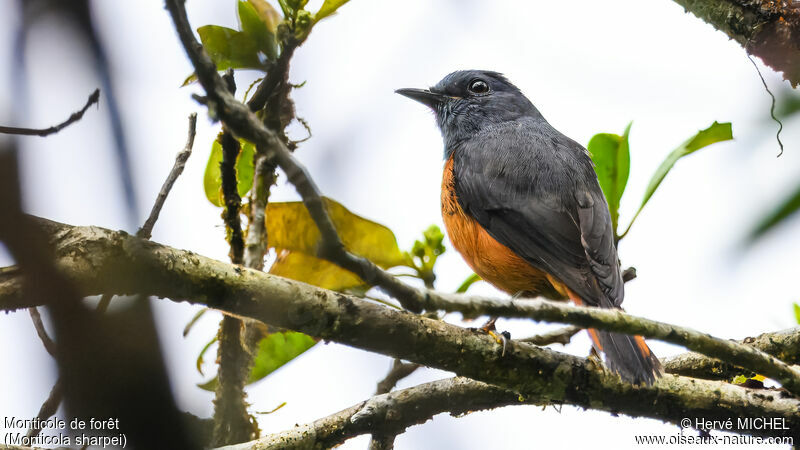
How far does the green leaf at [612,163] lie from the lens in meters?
4.41

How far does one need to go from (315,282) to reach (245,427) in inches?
33.1

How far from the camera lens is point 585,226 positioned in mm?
4285

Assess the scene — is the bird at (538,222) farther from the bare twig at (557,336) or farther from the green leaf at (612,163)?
the bare twig at (557,336)

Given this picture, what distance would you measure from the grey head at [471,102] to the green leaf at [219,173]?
7.49 ft

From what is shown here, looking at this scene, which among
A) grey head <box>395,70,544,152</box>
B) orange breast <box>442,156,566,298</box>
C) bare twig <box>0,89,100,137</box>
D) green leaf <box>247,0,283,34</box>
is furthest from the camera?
grey head <box>395,70,544,152</box>

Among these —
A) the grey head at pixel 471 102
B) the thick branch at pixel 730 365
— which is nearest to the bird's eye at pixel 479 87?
the grey head at pixel 471 102

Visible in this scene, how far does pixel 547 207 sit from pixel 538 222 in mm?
177

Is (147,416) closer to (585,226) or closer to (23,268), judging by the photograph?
(23,268)

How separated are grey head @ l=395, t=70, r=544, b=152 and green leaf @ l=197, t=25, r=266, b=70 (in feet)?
8.69

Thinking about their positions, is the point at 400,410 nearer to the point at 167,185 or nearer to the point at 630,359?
the point at 630,359

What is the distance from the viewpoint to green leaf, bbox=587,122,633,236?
4.41 meters

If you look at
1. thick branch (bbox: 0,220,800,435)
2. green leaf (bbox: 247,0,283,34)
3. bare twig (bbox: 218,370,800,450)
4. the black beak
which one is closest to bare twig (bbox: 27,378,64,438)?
thick branch (bbox: 0,220,800,435)

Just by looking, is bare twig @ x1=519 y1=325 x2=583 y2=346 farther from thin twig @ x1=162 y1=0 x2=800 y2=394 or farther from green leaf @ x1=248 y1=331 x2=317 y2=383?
thin twig @ x1=162 y1=0 x2=800 y2=394

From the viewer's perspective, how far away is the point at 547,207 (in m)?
4.45
